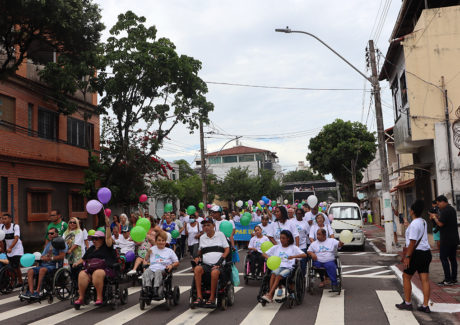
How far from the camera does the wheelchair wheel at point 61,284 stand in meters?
8.99

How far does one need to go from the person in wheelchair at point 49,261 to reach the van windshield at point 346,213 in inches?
513

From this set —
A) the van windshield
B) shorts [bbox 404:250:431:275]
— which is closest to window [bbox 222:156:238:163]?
the van windshield

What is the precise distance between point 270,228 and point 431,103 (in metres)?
10.9

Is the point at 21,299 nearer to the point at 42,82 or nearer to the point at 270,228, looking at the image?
the point at 270,228

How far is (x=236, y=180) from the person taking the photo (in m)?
48.7

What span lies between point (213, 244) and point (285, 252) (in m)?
1.34

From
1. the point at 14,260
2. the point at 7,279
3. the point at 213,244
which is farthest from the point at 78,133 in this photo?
the point at 213,244

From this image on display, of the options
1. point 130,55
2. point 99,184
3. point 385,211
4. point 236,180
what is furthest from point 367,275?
point 236,180

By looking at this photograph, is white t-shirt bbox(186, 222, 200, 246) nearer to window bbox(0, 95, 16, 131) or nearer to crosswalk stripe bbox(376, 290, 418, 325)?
crosswalk stripe bbox(376, 290, 418, 325)

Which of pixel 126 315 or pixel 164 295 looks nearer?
pixel 126 315

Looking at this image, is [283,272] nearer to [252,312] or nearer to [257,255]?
[252,312]

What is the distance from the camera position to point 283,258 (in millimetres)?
8180

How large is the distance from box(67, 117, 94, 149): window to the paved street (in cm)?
1331

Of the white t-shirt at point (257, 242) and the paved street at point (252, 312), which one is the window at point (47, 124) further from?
the white t-shirt at point (257, 242)
